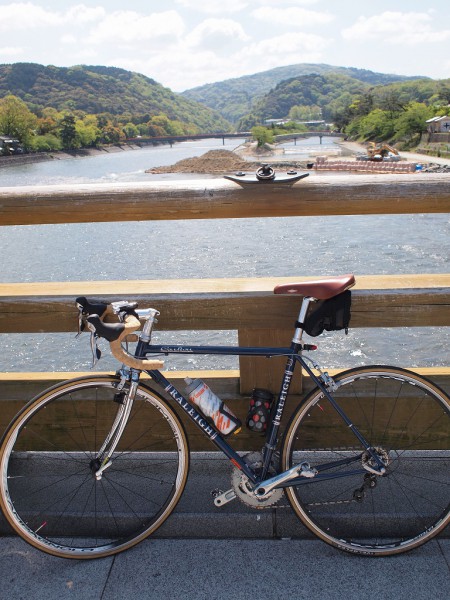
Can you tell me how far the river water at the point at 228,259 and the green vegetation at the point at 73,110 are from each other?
85566 mm

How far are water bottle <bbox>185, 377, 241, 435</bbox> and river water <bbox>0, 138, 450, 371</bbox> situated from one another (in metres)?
7.56

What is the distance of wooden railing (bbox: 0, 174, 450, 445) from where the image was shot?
8.33 ft

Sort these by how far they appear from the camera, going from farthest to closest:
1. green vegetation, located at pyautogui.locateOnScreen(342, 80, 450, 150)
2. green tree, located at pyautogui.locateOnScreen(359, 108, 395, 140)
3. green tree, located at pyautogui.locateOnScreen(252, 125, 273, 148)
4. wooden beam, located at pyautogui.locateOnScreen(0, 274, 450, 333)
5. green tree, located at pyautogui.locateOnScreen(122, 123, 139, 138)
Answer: green tree, located at pyautogui.locateOnScreen(122, 123, 139, 138), green tree, located at pyautogui.locateOnScreen(252, 125, 273, 148), green tree, located at pyautogui.locateOnScreen(359, 108, 395, 140), green vegetation, located at pyautogui.locateOnScreen(342, 80, 450, 150), wooden beam, located at pyautogui.locateOnScreen(0, 274, 450, 333)

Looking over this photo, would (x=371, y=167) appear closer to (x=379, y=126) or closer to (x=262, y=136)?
(x=379, y=126)

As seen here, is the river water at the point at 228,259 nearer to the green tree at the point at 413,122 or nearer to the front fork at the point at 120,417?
the front fork at the point at 120,417

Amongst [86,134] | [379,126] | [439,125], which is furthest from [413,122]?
[86,134]

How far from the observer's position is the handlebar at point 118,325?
2.15 meters

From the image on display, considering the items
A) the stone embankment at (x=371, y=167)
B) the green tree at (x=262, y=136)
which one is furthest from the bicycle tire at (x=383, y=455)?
the green tree at (x=262, y=136)

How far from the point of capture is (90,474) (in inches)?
109

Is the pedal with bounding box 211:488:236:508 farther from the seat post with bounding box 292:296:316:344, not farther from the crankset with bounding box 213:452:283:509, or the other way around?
the seat post with bounding box 292:296:316:344

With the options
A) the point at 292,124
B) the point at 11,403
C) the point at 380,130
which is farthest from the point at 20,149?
the point at 11,403

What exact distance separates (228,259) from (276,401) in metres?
14.0

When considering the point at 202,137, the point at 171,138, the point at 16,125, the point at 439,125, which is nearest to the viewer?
Answer: the point at 439,125

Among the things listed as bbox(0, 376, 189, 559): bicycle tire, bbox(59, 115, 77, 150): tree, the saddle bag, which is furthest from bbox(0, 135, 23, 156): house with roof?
the saddle bag
